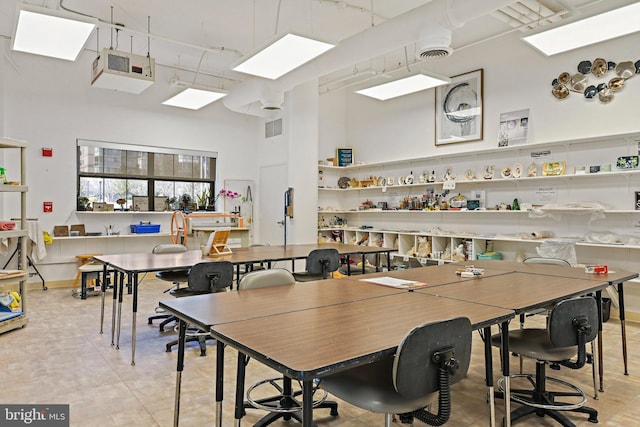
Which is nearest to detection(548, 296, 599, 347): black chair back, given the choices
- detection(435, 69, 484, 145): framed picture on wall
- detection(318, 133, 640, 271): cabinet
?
detection(318, 133, 640, 271): cabinet

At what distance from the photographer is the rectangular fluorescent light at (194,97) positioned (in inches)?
240

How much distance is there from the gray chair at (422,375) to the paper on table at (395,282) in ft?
3.43

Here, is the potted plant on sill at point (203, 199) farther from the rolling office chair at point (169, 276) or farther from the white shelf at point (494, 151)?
the rolling office chair at point (169, 276)

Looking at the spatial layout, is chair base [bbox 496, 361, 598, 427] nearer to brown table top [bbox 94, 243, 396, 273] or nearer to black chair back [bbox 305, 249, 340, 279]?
black chair back [bbox 305, 249, 340, 279]

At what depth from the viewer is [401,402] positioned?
1778mm

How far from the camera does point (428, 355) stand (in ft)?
5.49

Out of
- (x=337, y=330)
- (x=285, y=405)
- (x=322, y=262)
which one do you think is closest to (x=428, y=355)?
(x=337, y=330)

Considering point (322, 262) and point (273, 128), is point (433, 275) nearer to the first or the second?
point (322, 262)

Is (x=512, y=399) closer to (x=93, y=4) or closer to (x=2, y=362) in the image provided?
(x=2, y=362)

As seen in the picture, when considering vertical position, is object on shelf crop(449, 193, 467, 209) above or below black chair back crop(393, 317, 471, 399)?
above

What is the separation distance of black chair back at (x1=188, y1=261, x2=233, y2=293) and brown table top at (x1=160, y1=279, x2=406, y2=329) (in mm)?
1054

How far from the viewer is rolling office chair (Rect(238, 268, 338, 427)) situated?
2.50 meters

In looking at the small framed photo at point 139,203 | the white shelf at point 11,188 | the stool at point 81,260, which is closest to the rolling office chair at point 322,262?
the white shelf at point 11,188

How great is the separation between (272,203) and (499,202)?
4106mm
